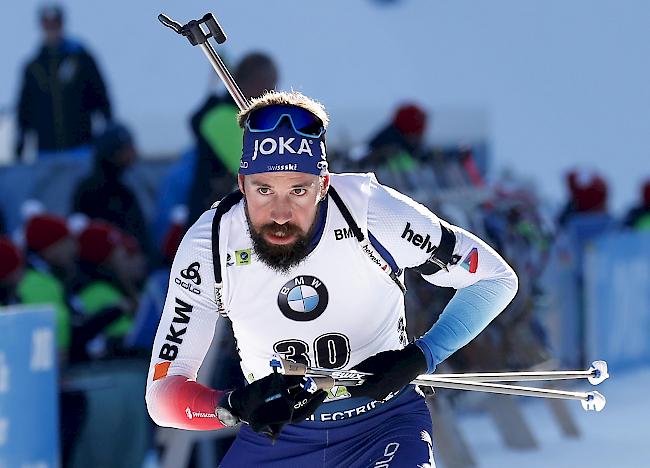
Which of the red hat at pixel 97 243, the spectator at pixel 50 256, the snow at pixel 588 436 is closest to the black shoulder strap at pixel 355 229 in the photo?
the spectator at pixel 50 256

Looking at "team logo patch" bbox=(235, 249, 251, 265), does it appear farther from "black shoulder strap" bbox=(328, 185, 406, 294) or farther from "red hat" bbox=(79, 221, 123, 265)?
"red hat" bbox=(79, 221, 123, 265)

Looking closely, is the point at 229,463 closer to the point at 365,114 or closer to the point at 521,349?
the point at 521,349

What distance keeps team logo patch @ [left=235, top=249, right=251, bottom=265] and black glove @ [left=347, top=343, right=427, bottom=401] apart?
1.34 ft

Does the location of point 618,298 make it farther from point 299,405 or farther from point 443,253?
point 299,405

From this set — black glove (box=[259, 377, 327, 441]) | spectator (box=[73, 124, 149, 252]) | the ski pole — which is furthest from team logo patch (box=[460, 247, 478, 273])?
spectator (box=[73, 124, 149, 252])

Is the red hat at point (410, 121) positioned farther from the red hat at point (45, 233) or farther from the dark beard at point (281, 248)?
the dark beard at point (281, 248)

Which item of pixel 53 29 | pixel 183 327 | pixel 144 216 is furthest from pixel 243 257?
pixel 53 29

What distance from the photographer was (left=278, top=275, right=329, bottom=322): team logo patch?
14.5 feet

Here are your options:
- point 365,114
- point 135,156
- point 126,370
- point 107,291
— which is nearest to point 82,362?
point 126,370

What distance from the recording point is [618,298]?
10.9 metres

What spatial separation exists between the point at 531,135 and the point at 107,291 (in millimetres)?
9636

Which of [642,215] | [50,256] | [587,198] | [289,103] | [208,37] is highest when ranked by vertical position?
[208,37]

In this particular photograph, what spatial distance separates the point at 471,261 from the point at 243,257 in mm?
665

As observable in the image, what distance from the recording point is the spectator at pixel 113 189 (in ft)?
29.3
